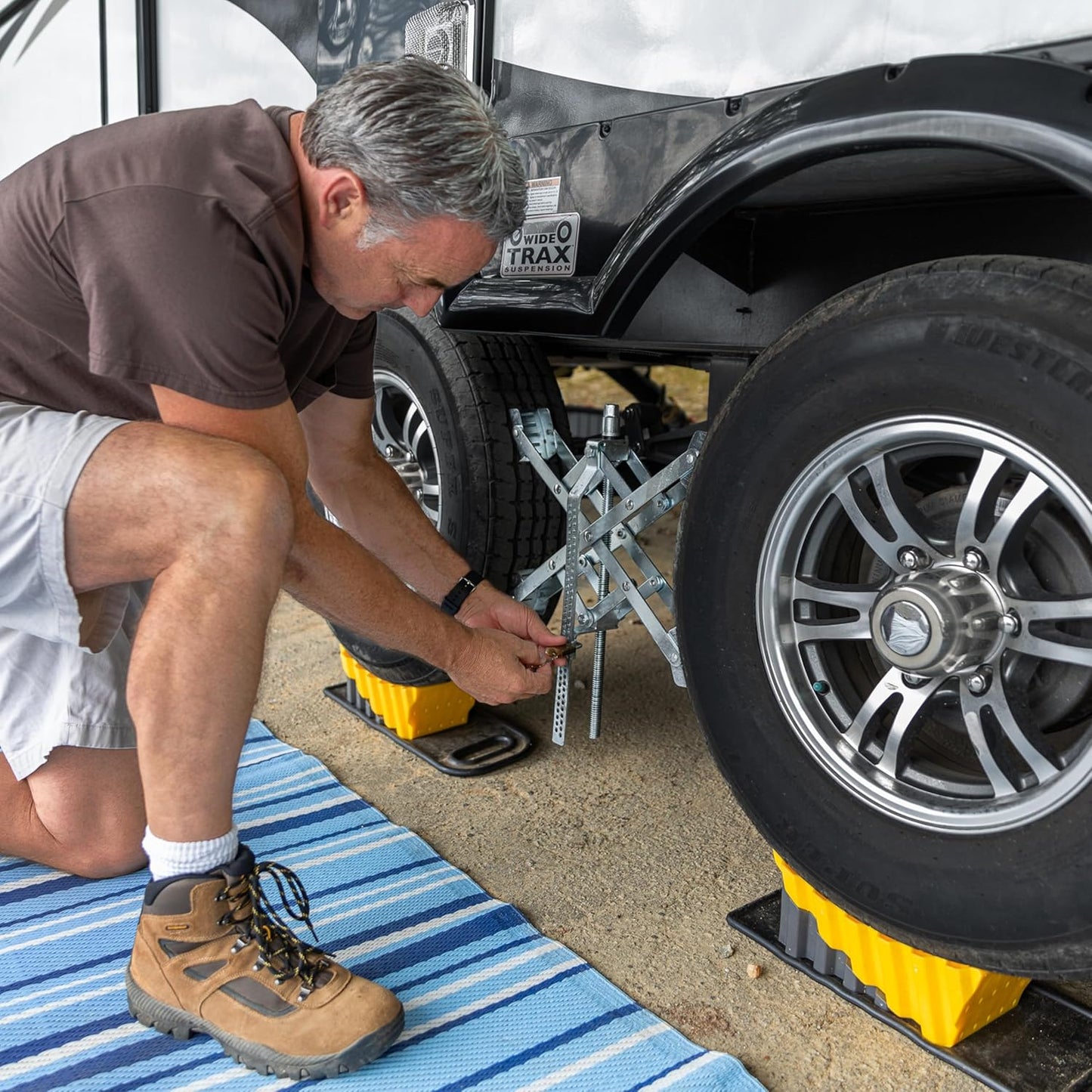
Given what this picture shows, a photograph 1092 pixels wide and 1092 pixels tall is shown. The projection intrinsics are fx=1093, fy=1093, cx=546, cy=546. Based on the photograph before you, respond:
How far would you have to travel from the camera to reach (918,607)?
136cm

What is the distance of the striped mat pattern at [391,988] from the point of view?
1.46m

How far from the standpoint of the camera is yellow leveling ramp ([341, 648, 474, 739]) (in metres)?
2.51

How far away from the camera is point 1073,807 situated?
1.24 metres

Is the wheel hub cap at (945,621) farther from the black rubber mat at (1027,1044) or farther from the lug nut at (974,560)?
the black rubber mat at (1027,1044)

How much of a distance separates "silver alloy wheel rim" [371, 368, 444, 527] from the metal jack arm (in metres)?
0.35

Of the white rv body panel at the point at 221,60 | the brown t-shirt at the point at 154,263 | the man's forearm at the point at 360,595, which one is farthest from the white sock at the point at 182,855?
the white rv body panel at the point at 221,60

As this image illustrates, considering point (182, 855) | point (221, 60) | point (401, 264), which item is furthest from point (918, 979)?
point (221, 60)

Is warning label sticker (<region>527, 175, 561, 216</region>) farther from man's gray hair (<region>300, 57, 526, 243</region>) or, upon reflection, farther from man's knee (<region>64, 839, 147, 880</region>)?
man's knee (<region>64, 839, 147, 880</region>)

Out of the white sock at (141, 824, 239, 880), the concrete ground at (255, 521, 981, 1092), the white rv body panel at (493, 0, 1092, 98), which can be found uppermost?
the white rv body panel at (493, 0, 1092, 98)

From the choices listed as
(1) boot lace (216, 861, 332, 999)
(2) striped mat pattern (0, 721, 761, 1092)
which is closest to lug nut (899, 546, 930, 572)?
(2) striped mat pattern (0, 721, 761, 1092)

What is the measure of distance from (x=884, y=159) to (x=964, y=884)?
91 centimetres

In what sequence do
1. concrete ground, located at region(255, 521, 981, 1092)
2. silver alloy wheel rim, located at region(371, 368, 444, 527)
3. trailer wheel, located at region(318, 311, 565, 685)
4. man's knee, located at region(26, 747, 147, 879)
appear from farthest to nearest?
silver alloy wheel rim, located at region(371, 368, 444, 527) → trailer wheel, located at region(318, 311, 565, 685) → man's knee, located at region(26, 747, 147, 879) → concrete ground, located at region(255, 521, 981, 1092)

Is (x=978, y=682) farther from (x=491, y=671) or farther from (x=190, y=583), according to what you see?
(x=190, y=583)

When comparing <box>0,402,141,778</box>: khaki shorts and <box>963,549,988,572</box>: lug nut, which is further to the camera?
<box>0,402,141,778</box>: khaki shorts
